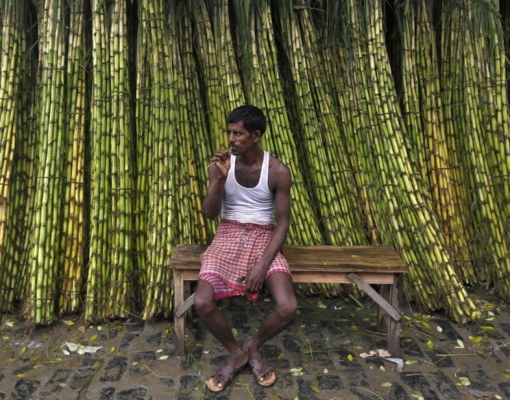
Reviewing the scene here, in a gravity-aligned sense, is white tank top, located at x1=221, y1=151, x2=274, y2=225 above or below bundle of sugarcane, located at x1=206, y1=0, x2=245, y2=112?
below

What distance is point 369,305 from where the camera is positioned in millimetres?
3744

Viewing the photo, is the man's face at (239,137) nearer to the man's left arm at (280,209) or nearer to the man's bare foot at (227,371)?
the man's left arm at (280,209)

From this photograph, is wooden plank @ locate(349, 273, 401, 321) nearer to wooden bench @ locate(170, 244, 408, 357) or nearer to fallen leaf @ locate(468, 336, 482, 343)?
wooden bench @ locate(170, 244, 408, 357)

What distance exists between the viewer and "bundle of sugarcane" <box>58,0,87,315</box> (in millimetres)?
3514

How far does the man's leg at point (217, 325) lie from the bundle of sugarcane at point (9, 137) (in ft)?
5.07

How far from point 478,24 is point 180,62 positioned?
220 centimetres

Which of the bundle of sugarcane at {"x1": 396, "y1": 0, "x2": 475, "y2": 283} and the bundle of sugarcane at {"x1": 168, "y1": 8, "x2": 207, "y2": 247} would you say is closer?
the bundle of sugarcane at {"x1": 168, "y1": 8, "x2": 207, "y2": 247}

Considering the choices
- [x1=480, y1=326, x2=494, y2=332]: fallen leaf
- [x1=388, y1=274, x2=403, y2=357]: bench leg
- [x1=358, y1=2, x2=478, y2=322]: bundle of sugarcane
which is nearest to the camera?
[x1=388, y1=274, x2=403, y2=357]: bench leg

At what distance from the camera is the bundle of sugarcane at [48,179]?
3369 mm

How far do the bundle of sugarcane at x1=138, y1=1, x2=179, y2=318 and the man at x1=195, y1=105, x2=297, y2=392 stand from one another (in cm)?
56

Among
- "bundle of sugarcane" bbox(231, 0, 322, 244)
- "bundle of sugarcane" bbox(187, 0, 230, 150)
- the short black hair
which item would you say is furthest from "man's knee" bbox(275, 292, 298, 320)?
"bundle of sugarcane" bbox(187, 0, 230, 150)

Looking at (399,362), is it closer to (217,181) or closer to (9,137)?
(217,181)

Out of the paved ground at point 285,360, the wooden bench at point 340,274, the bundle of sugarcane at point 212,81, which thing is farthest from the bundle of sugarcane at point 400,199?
the bundle of sugarcane at point 212,81

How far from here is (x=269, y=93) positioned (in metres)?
3.96
